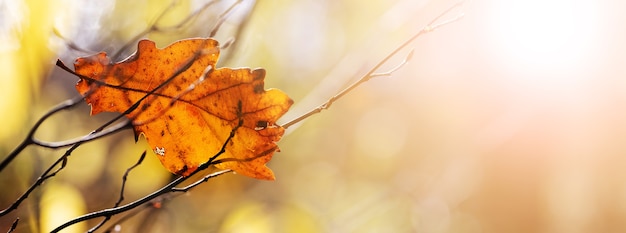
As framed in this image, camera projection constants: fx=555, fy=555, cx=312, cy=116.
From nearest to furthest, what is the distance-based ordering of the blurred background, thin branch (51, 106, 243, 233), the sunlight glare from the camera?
thin branch (51, 106, 243, 233) → the blurred background → the sunlight glare

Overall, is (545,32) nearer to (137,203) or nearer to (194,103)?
(194,103)

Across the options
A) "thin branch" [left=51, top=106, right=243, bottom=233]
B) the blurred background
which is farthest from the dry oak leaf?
the blurred background

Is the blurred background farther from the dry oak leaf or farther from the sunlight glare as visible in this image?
the dry oak leaf

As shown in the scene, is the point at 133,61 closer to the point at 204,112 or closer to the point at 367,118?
the point at 204,112

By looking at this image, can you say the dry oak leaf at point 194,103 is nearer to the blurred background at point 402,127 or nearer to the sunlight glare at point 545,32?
the blurred background at point 402,127

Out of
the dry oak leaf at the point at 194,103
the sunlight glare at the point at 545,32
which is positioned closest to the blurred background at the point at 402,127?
the sunlight glare at the point at 545,32

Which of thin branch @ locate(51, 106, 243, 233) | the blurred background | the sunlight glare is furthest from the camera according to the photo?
the sunlight glare

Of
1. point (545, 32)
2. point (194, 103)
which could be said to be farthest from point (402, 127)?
point (194, 103)
